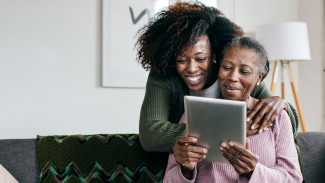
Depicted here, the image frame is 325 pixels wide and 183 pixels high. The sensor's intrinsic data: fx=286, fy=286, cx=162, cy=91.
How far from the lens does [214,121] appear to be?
85cm

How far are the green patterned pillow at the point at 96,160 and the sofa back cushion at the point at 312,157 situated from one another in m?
0.80

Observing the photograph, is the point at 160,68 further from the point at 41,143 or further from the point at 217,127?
the point at 41,143

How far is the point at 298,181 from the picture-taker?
3.22 feet

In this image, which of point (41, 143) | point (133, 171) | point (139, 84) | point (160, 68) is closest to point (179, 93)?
point (160, 68)

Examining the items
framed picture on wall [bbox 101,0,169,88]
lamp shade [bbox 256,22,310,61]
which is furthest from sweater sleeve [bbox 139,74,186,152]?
lamp shade [bbox 256,22,310,61]

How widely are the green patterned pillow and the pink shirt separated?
1.17 feet

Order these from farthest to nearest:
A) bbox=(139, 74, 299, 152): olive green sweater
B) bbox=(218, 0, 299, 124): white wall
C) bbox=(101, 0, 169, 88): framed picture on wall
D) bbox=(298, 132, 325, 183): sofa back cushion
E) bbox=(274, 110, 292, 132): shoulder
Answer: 1. bbox=(218, 0, 299, 124): white wall
2. bbox=(101, 0, 169, 88): framed picture on wall
3. bbox=(298, 132, 325, 183): sofa back cushion
4. bbox=(139, 74, 299, 152): olive green sweater
5. bbox=(274, 110, 292, 132): shoulder

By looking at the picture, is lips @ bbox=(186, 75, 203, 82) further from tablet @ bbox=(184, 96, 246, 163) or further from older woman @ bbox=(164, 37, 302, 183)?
tablet @ bbox=(184, 96, 246, 163)

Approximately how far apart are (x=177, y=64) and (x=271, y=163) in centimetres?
55

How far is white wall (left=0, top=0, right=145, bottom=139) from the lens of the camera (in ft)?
6.57

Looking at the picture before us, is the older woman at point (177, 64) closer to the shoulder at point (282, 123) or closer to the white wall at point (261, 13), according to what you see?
the shoulder at point (282, 123)

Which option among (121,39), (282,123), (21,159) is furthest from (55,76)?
(282,123)

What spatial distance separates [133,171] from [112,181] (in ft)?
0.37

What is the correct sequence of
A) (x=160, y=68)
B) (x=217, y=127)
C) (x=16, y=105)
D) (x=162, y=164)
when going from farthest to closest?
(x=16, y=105)
(x=162, y=164)
(x=160, y=68)
(x=217, y=127)
